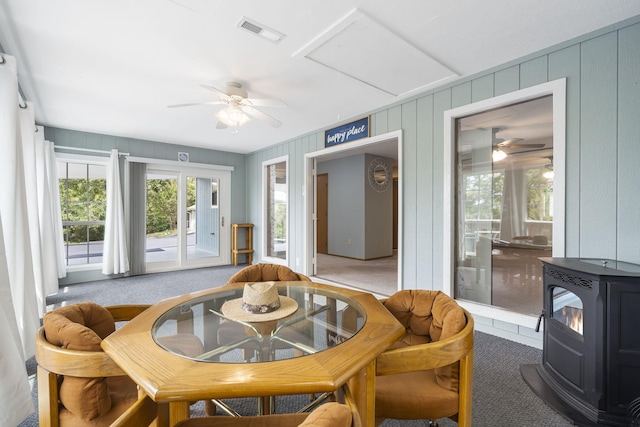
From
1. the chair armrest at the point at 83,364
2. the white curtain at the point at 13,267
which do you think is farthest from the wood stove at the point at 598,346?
the white curtain at the point at 13,267

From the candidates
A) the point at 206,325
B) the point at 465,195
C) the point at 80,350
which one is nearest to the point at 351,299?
the point at 206,325

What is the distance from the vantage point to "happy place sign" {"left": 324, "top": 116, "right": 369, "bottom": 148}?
405 centimetres

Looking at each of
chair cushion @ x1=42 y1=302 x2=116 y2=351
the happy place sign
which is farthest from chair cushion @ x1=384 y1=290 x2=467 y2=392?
the happy place sign

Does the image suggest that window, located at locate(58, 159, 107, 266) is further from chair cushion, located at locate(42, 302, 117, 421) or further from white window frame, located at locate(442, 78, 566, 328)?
white window frame, located at locate(442, 78, 566, 328)

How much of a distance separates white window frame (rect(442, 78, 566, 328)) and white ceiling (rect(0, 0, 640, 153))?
1.12 feet

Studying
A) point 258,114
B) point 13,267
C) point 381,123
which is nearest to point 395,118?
point 381,123

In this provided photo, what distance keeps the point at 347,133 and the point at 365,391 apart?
12.3 ft

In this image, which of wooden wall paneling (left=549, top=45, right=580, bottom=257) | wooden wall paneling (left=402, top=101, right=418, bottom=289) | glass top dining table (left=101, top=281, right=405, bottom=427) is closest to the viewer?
glass top dining table (left=101, top=281, right=405, bottom=427)

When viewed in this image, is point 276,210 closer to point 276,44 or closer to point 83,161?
point 83,161

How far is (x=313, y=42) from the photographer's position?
2.34m

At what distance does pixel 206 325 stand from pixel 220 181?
5.52m

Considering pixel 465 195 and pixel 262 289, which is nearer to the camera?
pixel 262 289

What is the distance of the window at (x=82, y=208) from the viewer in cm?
491

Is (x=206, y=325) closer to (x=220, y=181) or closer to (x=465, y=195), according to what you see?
(x=465, y=195)
